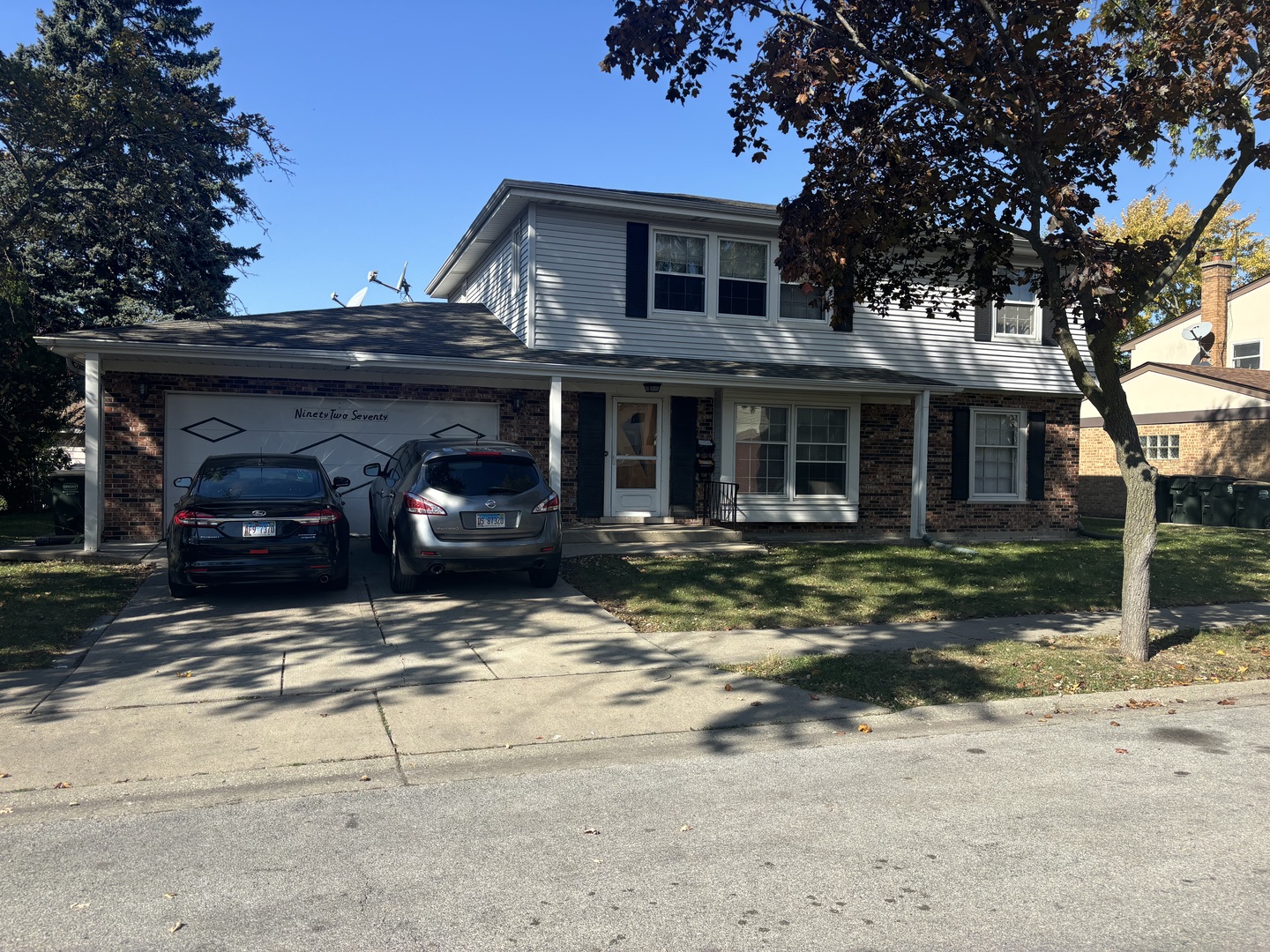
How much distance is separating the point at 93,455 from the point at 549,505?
258 inches

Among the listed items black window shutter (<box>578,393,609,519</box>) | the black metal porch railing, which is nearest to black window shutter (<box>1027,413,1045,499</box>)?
the black metal porch railing

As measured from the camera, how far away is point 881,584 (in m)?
11.7

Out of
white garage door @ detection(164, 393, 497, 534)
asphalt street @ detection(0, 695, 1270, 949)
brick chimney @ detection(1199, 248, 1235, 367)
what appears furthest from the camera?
brick chimney @ detection(1199, 248, 1235, 367)

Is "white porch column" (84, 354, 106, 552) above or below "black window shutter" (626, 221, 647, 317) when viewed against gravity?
below


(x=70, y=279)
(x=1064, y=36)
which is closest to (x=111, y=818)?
(x=1064, y=36)

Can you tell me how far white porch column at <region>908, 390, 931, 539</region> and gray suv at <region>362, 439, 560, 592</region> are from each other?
8.04 m

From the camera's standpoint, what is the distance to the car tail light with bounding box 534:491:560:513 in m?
10.2

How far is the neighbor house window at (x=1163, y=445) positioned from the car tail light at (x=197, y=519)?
23282 mm

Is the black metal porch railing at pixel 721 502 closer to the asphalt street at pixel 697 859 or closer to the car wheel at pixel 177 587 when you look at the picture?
the car wheel at pixel 177 587

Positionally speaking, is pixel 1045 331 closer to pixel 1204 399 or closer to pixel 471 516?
pixel 1204 399

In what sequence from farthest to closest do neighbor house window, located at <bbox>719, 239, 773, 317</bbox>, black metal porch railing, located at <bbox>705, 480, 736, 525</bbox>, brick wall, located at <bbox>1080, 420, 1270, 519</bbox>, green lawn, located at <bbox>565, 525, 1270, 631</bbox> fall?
1. brick wall, located at <bbox>1080, 420, 1270, 519</bbox>
2. neighbor house window, located at <bbox>719, 239, 773, 317</bbox>
3. black metal porch railing, located at <bbox>705, 480, 736, 525</bbox>
4. green lawn, located at <bbox>565, 525, 1270, 631</bbox>

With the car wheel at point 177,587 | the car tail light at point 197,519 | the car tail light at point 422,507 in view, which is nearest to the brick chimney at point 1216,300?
the car tail light at point 422,507

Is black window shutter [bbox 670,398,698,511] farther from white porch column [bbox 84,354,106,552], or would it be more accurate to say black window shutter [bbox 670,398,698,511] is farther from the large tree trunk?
white porch column [bbox 84,354,106,552]

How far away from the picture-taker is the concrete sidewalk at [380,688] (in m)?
5.52
